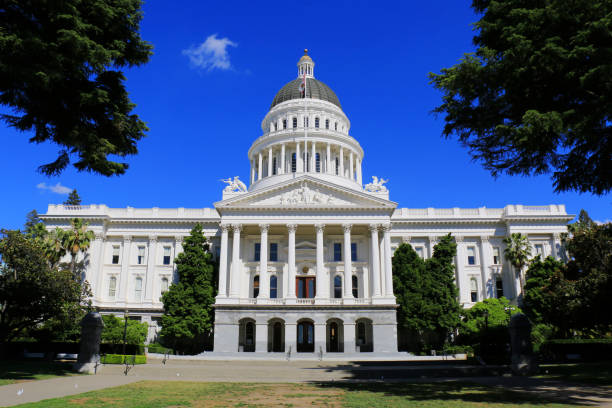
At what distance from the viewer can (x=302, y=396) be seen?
1700 centimetres

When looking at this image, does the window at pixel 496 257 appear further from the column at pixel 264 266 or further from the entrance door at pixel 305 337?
the column at pixel 264 266

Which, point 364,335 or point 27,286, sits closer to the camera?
point 27,286

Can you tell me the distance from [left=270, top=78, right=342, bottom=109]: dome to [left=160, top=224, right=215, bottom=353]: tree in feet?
99.2

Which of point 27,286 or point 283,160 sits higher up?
point 283,160

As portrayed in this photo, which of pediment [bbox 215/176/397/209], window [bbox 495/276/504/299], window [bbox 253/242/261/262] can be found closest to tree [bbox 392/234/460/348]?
pediment [bbox 215/176/397/209]

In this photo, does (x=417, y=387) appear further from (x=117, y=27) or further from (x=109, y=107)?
(x=117, y=27)

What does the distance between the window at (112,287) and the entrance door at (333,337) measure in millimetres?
27329

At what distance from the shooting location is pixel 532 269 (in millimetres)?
48906

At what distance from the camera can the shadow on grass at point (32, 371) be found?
823 inches

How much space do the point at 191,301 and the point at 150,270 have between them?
13401 mm

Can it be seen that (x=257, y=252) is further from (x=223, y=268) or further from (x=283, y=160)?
(x=283, y=160)

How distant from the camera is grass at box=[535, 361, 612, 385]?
806 inches

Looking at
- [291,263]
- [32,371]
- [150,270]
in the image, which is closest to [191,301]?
[291,263]

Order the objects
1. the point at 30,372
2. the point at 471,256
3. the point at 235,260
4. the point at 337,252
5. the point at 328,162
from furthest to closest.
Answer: the point at 328,162, the point at 471,256, the point at 337,252, the point at 235,260, the point at 30,372
